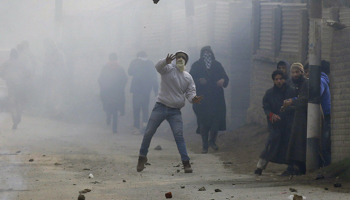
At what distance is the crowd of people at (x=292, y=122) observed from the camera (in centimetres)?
686

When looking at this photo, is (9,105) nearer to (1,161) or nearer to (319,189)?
(1,161)

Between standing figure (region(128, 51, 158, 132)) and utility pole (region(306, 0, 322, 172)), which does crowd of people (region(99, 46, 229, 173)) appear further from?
utility pole (region(306, 0, 322, 172))

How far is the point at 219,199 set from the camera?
5211mm

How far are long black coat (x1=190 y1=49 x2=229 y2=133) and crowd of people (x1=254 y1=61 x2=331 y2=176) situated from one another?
9.51ft

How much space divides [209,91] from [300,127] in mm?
3330

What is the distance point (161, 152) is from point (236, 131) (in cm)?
250

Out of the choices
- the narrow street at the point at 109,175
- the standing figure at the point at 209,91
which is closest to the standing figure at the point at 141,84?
the narrow street at the point at 109,175

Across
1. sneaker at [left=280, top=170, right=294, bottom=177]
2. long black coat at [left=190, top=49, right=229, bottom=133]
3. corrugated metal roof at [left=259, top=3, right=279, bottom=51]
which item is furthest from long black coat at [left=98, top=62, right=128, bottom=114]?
sneaker at [left=280, top=170, right=294, bottom=177]

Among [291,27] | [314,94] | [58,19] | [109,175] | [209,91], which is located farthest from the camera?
[58,19]

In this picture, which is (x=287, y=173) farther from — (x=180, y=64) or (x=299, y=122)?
(x=180, y=64)

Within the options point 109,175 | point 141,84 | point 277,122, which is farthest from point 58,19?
point 277,122

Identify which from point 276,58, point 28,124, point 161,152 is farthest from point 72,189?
point 28,124

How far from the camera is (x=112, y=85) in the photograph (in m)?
13.3

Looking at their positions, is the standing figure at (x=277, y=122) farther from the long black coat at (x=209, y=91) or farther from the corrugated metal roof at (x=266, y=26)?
the corrugated metal roof at (x=266, y=26)
